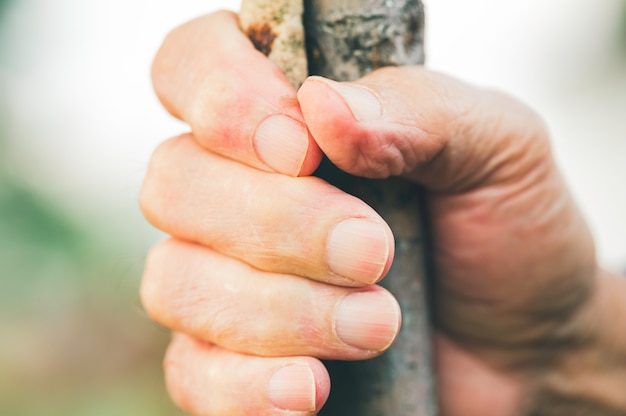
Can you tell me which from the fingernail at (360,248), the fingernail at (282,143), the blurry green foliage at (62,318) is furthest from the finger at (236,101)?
the blurry green foliage at (62,318)

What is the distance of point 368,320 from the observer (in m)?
0.84

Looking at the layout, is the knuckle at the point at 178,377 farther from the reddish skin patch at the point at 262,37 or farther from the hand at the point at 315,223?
the reddish skin patch at the point at 262,37

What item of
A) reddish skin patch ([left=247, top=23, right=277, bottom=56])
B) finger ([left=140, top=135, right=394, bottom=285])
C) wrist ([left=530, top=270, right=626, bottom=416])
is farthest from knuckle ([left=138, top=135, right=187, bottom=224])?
wrist ([left=530, top=270, right=626, bottom=416])

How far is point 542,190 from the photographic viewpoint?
120 cm

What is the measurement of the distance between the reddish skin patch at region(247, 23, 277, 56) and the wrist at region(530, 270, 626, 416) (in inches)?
37.2

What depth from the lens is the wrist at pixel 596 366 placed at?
56.1 inches

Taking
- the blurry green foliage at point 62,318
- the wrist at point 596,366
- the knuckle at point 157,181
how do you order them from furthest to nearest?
the blurry green foliage at point 62,318 < the wrist at point 596,366 < the knuckle at point 157,181

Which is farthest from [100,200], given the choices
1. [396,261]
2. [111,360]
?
[396,261]

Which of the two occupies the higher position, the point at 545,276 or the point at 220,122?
the point at 220,122

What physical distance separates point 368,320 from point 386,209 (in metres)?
0.17

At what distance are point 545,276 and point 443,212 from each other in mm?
290

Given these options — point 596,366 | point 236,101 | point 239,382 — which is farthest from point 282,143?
point 596,366

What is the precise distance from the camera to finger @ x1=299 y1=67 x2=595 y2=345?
78cm

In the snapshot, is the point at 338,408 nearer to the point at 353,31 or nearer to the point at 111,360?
the point at 353,31
